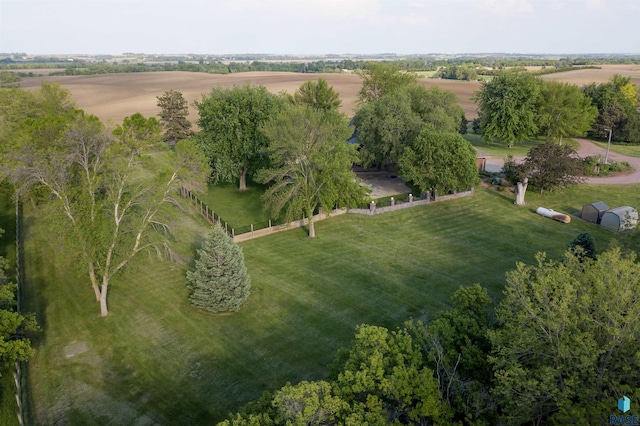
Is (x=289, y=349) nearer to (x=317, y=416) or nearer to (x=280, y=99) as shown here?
(x=317, y=416)

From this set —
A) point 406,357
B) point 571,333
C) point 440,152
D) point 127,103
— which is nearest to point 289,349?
point 406,357

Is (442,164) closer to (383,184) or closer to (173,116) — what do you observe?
(383,184)

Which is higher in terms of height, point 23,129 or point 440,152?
point 23,129

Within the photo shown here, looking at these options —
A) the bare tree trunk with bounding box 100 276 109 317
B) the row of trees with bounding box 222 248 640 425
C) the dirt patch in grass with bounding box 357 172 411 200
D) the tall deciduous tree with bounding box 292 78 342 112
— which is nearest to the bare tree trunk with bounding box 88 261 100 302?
the bare tree trunk with bounding box 100 276 109 317

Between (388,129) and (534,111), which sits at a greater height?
(534,111)

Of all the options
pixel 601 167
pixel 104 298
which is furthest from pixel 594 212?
pixel 104 298
